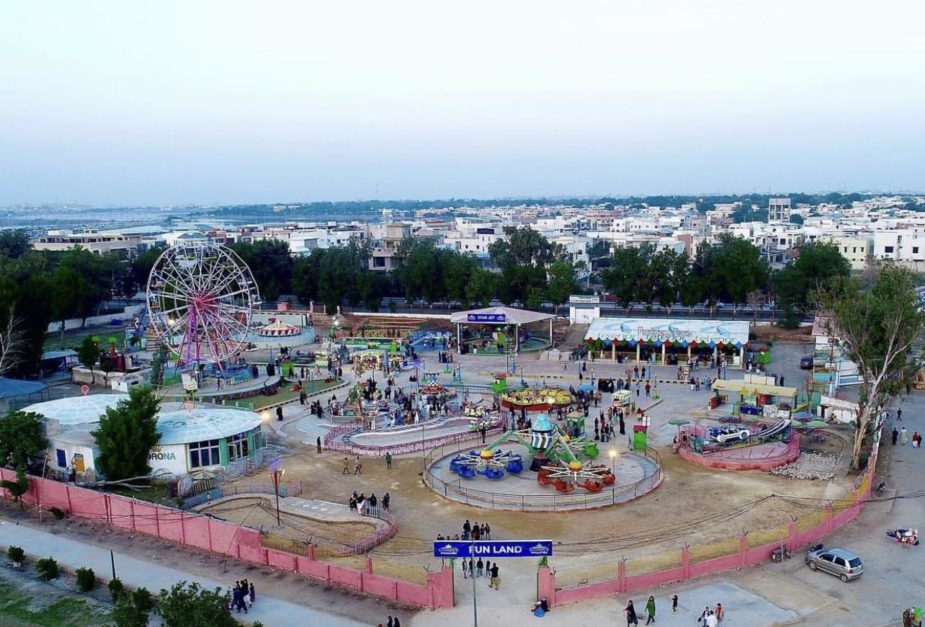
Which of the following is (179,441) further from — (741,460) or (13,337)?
(13,337)

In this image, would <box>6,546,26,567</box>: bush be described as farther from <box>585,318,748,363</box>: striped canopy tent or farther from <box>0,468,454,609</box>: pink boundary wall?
<box>585,318,748,363</box>: striped canopy tent

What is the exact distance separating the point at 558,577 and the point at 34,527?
62.8ft

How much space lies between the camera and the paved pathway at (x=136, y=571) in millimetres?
21219

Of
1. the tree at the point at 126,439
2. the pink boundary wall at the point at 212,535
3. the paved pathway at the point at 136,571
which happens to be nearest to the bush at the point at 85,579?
the paved pathway at the point at 136,571

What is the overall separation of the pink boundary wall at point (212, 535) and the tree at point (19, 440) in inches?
26.1

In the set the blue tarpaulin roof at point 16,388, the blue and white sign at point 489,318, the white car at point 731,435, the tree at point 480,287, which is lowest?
the white car at point 731,435

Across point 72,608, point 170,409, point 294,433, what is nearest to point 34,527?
point 72,608

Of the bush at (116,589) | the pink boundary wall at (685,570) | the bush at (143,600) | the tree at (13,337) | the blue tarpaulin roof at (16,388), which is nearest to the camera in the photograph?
the bush at (143,600)

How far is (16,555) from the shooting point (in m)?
25.2

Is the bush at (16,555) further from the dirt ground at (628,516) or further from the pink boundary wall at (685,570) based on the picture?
the pink boundary wall at (685,570)

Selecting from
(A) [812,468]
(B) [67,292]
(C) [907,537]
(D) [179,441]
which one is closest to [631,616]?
(C) [907,537]

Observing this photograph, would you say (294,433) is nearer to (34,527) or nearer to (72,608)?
(34,527)

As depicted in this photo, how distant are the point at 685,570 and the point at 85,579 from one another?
58.5 ft

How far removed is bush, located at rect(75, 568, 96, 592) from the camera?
23.4 metres
